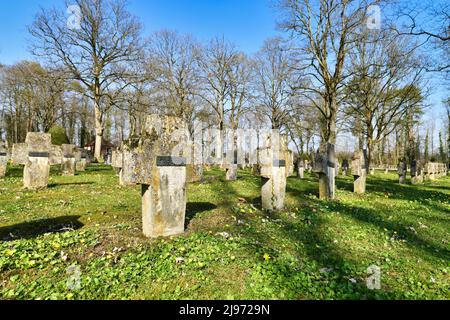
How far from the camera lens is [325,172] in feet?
30.2

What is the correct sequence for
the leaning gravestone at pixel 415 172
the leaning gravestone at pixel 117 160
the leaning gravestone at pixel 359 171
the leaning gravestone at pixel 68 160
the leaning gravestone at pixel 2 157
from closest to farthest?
the leaning gravestone at pixel 359 171, the leaning gravestone at pixel 2 157, the leaning gravestone at pixel 117 160, the leaning gravestone at pixel 68 160, the leaning gravestone at pixel 415 172

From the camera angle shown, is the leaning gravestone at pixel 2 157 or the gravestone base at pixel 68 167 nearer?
the leaning gravestone at pixel 2 157

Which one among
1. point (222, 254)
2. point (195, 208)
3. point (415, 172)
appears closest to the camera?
point (222, 254)

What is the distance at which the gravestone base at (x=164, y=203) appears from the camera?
457cm

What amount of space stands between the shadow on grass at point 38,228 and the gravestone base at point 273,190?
4323mm

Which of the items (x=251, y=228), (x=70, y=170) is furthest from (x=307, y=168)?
(x=251, y=228)

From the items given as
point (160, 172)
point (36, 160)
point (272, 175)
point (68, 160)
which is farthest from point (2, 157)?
point (272, 175)

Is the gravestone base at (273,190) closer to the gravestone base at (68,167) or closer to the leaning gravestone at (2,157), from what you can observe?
the gravestone base at (68,167)

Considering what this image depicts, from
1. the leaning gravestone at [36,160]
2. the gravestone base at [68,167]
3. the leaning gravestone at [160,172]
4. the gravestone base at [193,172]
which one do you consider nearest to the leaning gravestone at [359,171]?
the gravestone base at [193,172]

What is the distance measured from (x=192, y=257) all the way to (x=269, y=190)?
12.3 ft

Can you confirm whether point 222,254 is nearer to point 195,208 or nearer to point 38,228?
point 195,208

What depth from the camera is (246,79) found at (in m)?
32.4

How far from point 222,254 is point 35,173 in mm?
8860

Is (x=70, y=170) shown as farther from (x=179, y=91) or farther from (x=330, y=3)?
(x=179, y=91)
